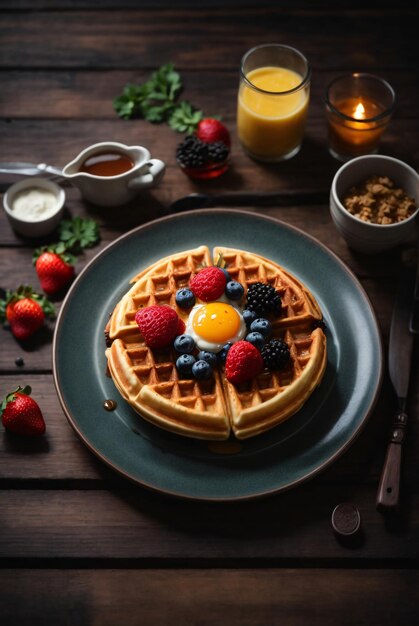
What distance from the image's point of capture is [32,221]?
127 inches

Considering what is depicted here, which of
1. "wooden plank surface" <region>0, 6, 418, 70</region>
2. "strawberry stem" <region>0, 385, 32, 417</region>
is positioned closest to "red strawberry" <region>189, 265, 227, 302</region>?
"strawberry stem" <region>0, 385, 32, 417</region>

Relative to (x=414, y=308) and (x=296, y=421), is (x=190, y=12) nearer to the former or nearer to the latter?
(x=414, y=308)

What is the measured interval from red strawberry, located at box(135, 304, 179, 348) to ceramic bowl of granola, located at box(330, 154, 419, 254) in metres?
0.90

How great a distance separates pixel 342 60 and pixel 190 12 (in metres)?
0.86

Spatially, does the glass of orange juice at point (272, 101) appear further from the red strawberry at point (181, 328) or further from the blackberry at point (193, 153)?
the red strawberry at point (181, 328)

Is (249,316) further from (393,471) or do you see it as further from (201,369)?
(393,471)

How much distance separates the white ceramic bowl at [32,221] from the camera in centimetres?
324

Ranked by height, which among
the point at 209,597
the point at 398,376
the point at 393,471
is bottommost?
the point at 209,597

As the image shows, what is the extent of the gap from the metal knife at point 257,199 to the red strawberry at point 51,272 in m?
0.59

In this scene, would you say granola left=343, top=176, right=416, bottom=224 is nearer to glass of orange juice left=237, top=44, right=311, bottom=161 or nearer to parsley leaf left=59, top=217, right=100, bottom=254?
glass of orange juice left=237, top=44, right=311, bottom=161

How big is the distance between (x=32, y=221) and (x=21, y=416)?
921 mm

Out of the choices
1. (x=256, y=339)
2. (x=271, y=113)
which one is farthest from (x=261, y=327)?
(x=271, y=113)

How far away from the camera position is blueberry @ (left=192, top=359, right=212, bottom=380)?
8.80 ft

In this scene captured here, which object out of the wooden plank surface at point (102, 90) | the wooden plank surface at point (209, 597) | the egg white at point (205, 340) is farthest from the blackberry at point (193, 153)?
the wooden plank surface at point (209, 597)
